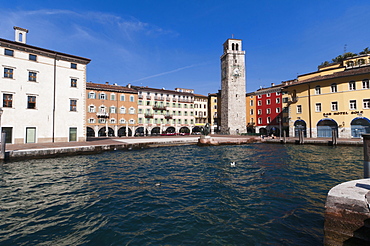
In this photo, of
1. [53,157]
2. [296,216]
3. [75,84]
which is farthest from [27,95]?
[296,216]

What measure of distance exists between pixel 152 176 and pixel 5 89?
24714 millimetres

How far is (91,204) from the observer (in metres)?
7.62

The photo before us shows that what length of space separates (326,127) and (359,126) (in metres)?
4.97

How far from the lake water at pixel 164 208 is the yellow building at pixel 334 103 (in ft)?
97.6

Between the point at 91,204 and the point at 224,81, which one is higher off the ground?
the point at 224,81

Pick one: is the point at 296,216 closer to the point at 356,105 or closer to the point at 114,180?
the point at 114,180

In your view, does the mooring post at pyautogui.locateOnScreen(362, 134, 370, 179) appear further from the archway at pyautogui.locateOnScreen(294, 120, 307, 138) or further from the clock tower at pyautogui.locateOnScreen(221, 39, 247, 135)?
the clock tower at pyautogui.locateOnScreen(221, 39, 247, 135)

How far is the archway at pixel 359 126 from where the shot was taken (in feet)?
108

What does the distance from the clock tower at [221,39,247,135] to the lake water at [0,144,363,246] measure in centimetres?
4802

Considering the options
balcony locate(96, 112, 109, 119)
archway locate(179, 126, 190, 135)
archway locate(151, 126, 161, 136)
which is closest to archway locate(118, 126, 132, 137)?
balcony locate(96, 112, 109, 119)

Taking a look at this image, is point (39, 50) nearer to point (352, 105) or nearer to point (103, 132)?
point (103, 132)

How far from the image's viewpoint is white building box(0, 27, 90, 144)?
23.9m

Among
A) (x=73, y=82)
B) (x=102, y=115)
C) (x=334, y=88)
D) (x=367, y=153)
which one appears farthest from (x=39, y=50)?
(x=334, y=88)

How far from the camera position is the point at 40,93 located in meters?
26.2
